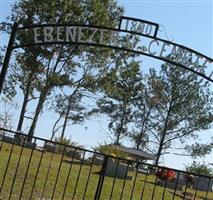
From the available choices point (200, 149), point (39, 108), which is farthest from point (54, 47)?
point (200, 149)

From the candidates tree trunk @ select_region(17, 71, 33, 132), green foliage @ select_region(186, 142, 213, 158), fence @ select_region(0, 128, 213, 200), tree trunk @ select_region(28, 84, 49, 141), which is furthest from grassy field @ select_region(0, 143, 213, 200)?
green foliage @ select_region(186, 142, 213, 158)

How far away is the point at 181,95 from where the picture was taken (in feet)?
143

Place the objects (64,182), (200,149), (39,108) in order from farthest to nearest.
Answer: (200,149) → (39,108) → (64,182)

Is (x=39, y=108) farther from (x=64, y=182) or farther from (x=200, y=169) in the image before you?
(x=64, y=182)

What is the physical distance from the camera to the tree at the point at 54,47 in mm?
34713

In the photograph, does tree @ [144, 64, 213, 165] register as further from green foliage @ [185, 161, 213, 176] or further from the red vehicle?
the red vehicle

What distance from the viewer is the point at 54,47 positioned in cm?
3594

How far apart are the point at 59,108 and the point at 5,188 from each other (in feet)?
97.7

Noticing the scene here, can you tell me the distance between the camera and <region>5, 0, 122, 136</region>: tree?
34713 mm

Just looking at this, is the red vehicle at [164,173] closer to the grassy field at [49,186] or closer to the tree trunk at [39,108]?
the grassy field at [49,186]

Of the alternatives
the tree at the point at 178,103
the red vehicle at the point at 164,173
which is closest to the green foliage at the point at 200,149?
the tree at the point at 178,103

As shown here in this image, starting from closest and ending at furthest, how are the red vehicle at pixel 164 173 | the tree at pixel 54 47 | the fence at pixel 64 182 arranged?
the fence at pixel 64 182, the red vehicle at pixel 164 173, the tree at pixel 54 47

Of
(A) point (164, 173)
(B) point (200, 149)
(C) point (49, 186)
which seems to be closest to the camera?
(C) point (49, 186)

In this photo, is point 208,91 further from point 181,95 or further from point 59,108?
point 59,108
